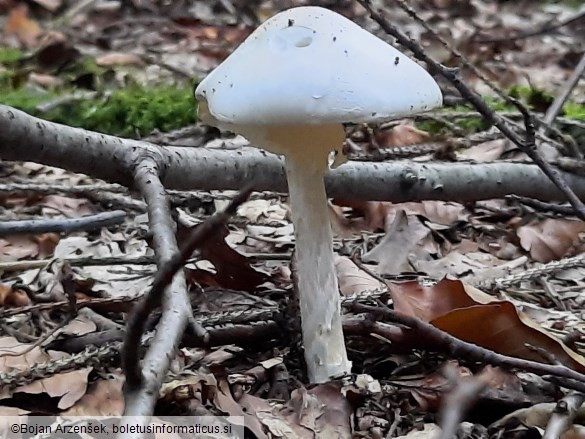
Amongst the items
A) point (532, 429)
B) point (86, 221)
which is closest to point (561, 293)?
point (532, 429)

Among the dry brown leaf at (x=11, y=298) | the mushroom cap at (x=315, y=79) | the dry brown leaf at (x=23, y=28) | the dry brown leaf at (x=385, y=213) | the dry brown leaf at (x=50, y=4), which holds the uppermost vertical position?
the mushroom cap at (x=315, y=79)

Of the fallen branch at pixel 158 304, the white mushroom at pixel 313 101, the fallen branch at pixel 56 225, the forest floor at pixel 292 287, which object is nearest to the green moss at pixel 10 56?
the forest floor at pixel 292 287

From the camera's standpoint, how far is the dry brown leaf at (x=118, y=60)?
5.67m

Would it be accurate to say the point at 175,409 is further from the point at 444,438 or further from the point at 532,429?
the point at 444,438

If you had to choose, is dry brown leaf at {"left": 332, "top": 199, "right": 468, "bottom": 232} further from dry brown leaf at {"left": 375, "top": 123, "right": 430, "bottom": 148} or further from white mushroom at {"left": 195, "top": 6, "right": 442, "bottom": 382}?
white mushroom at {"left": 195, "top": 6, "right": 442, "bottom": 382}

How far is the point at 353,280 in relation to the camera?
7.88 feet

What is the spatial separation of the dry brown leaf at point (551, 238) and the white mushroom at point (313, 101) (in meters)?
1.32

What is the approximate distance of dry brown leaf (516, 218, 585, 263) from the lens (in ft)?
9.23

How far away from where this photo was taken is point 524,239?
289 cm

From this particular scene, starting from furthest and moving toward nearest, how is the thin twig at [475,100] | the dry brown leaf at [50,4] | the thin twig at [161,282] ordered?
1. the dry brown leaf at [50,4]
2. the thin twig at [475,100]
3. the thin twig at [161,282]

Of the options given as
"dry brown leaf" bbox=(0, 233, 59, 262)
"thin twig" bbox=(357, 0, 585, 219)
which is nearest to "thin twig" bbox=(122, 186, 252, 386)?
"thin twig" bbox=(357, 0, 585, 219)

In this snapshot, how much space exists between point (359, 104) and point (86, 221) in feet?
4.39

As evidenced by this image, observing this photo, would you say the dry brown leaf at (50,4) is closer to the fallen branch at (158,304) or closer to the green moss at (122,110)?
the green moss at (122,110)

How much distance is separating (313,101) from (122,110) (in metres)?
2.92
